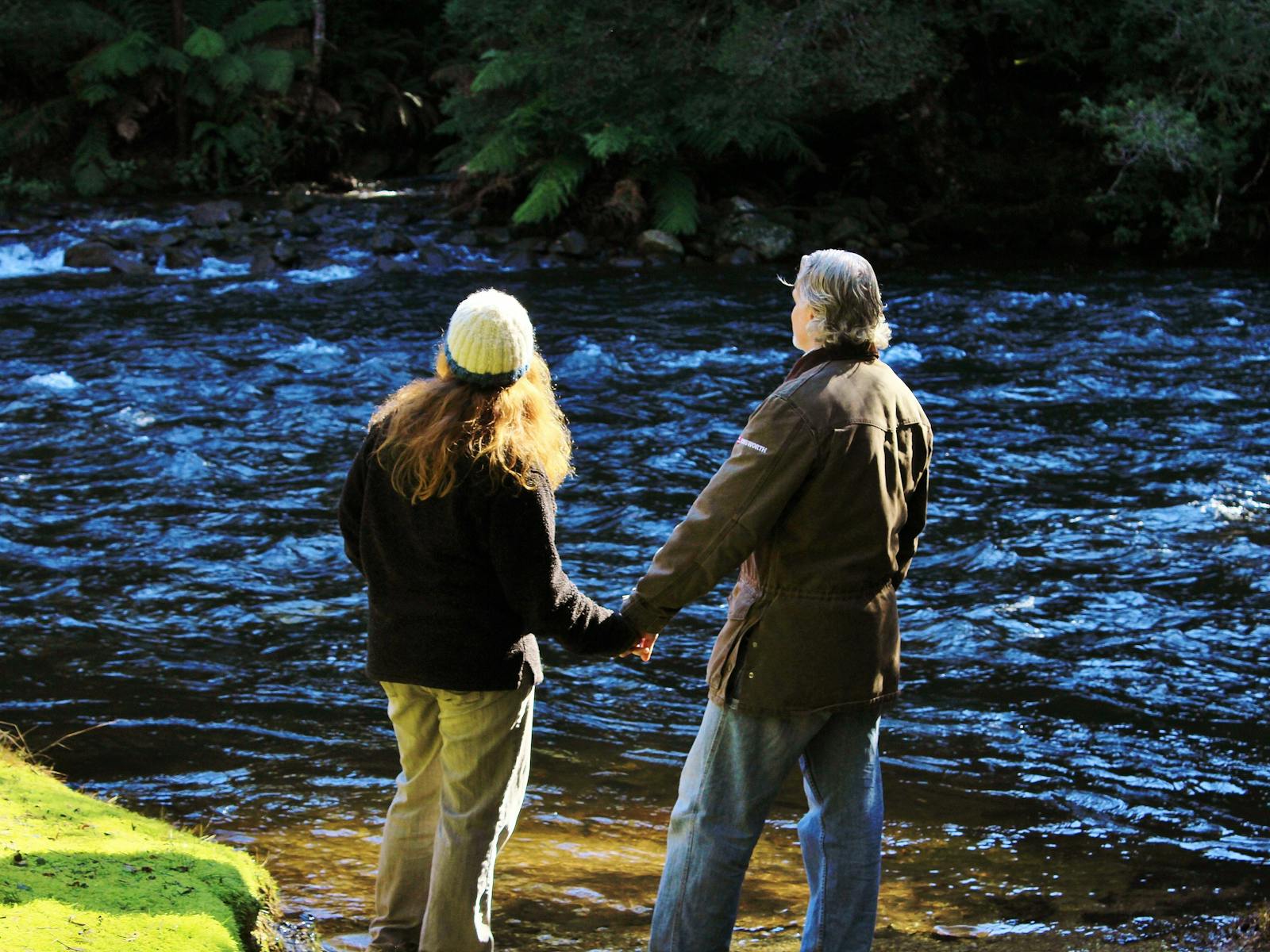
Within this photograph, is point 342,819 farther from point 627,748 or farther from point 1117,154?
point 1117,154

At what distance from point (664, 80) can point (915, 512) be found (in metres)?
16.1

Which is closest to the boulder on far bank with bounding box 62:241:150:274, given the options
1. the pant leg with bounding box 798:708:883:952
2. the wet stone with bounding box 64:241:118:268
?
the wet stone with bounding box 64:241:118:268

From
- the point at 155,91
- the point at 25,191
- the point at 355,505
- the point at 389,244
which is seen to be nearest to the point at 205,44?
the point at 155,91

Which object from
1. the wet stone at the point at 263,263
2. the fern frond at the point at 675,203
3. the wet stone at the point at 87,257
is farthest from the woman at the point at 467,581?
the fern frond at the point at 675,203

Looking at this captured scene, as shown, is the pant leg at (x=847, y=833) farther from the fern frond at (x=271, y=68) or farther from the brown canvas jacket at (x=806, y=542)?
the fern frond at (x=271, y=68)

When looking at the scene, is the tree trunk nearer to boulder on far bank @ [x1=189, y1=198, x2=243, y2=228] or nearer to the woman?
boulder on far bank @ [x1=189, y1=198, x2=243, y2=228]

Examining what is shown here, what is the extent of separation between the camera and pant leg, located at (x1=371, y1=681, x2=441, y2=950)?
323 centimetres

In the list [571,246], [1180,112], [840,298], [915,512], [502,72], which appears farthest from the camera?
[502,72]

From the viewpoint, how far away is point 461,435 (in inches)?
117

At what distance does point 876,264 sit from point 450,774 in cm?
1557

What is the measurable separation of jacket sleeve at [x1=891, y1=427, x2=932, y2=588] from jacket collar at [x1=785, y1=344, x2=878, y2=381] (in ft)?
0.82

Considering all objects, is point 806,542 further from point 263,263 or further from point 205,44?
point 205,44

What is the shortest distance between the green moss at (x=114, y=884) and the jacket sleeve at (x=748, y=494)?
136 centimetres

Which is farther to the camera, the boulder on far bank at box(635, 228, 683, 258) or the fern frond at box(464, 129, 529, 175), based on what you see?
the fern frond at box(464, 129, 529, 175)
